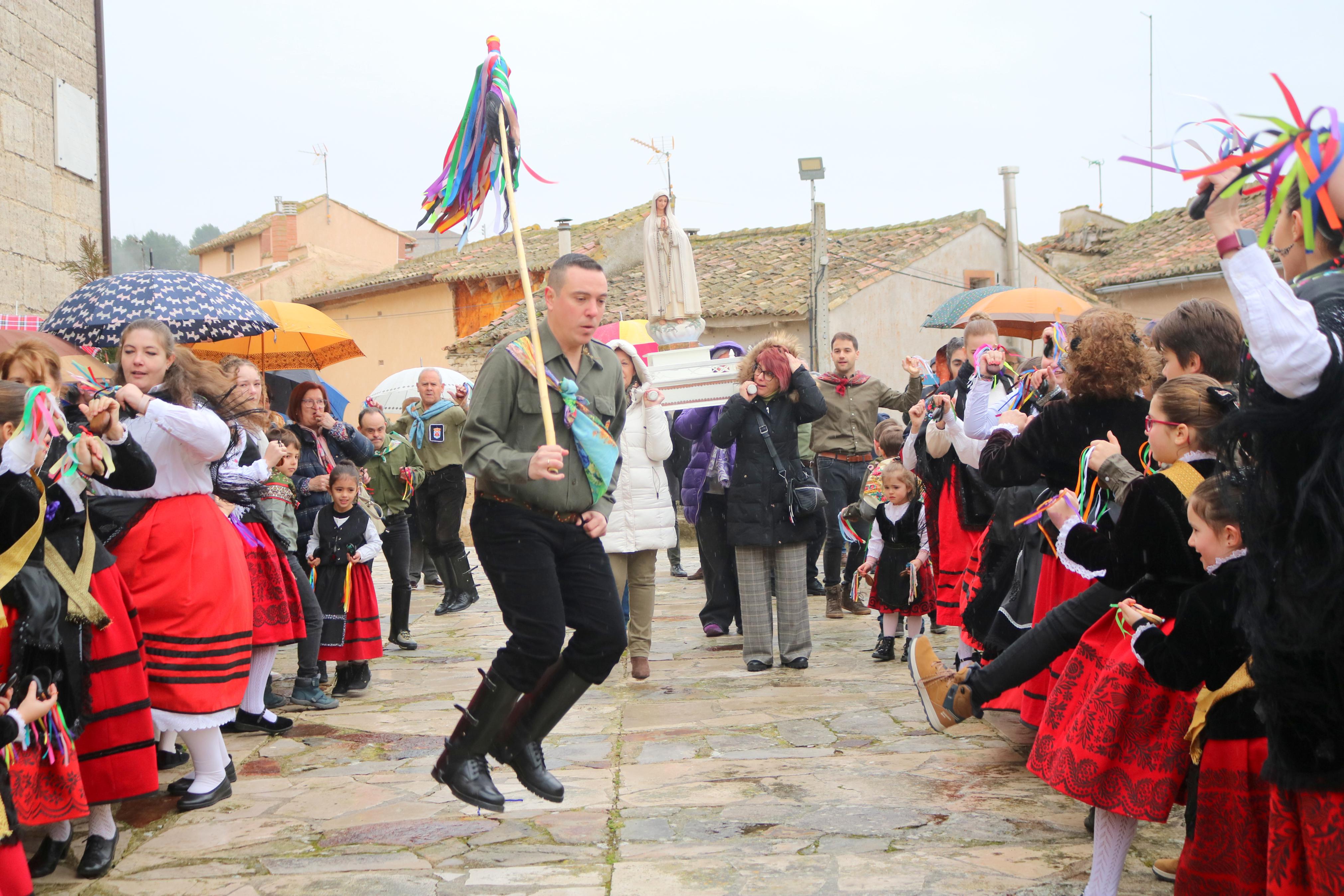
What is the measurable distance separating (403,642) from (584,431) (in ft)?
15.4

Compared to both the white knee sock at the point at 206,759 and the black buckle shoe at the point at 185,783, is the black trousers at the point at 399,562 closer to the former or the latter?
the black buckle shoe at the point at 185,783

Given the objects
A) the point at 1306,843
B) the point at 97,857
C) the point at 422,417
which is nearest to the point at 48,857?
the point at 97,857

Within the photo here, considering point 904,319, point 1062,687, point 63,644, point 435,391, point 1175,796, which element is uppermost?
point 904,319

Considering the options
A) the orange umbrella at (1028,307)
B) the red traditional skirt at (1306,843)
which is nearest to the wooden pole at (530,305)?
the red traditional skirt at (1306,843)

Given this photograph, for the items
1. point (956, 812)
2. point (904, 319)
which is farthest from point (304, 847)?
point (904, 319)

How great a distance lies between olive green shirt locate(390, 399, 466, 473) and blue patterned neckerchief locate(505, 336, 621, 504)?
19.1 ft

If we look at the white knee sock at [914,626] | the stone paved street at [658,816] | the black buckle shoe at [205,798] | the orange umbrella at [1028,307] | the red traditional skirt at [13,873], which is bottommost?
the stone paved street at [658,816]

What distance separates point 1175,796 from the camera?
3318 millimetres

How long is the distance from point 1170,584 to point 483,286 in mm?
27472

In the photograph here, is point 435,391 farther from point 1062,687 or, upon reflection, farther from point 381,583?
point 1062,687

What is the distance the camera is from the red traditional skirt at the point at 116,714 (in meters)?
4.04

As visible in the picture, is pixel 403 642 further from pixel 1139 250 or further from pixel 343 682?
pixel 1139 250

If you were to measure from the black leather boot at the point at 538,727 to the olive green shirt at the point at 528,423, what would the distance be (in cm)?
62

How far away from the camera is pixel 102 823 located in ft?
13.1
